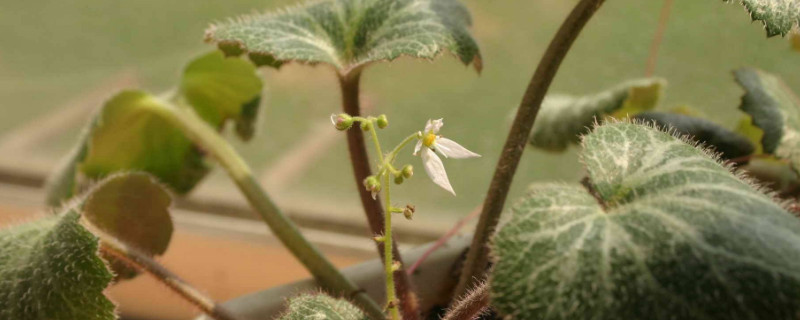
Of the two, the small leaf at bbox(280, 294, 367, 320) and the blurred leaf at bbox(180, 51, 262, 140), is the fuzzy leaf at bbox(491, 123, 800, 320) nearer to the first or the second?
the small leaf at bbox(280, 294, 367, 320)

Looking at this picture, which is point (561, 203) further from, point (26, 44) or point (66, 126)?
point (26, 44)

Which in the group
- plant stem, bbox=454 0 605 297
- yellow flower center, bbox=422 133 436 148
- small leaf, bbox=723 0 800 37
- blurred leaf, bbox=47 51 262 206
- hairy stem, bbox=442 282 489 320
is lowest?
hairy stem, bbox=442 282 489 320

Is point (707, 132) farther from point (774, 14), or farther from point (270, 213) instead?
point (270, 213)

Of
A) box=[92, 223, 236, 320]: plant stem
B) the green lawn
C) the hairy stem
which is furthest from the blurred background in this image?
the hairy stem

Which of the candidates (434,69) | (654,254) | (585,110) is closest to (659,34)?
(585,110)

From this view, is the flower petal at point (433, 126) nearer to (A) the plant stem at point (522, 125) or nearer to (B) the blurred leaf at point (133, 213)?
(A) the plant stem at point (522, 125)

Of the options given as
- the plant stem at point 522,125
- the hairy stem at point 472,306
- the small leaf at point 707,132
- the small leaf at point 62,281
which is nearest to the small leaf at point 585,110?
the small leaf at point 707,132
